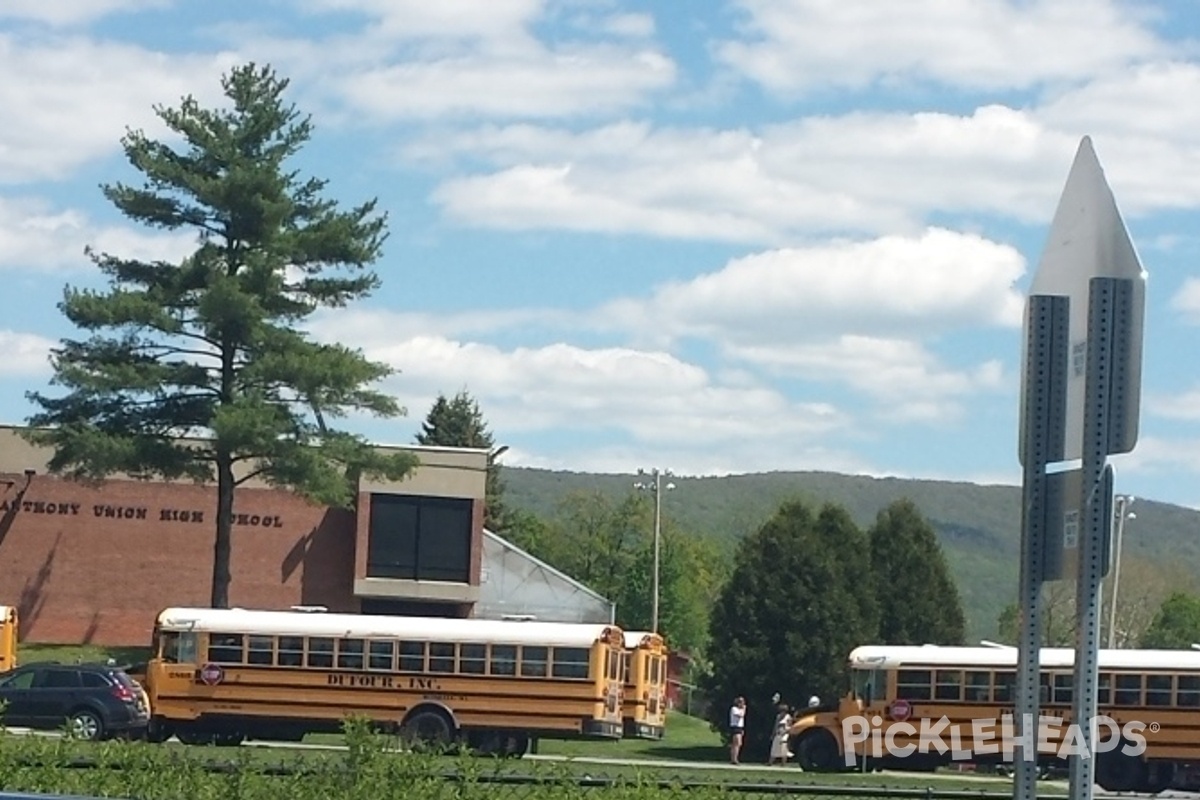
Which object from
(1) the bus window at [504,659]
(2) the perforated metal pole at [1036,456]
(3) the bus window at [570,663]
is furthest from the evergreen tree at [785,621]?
(2) the perforated metal pole at [1036,456]

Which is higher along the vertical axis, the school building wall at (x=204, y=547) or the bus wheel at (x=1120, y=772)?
the school building wall at (x=204, y=547)

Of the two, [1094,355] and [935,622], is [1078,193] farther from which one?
[935,622]

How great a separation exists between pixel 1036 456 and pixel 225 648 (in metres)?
30.8

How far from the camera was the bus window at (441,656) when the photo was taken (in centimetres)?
3625

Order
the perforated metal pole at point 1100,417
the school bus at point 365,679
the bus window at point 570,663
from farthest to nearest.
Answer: the bus window at point 570,663 < the school bus at point 365,679 < the perforated metal pole at point 1100,417

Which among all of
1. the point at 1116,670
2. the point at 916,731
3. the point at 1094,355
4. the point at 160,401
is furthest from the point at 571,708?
the point at 1094,355

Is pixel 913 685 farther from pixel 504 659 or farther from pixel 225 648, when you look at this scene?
pixel 225 648

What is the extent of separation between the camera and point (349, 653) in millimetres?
36250

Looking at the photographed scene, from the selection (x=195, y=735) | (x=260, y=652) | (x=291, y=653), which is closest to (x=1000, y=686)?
(x=291, y=653)

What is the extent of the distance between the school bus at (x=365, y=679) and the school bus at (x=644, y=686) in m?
2.04

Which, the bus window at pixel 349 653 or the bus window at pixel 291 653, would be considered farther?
the bus window at pixel 349 653

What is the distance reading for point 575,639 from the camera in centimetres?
3675

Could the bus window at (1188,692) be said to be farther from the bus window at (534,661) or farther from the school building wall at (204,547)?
the school building wall at (204,547)

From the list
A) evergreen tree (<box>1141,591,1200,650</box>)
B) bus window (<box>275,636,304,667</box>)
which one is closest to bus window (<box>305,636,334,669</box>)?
bus window (<box>275,636,304,667</box>)
